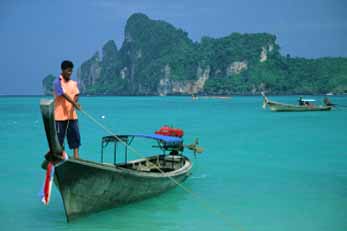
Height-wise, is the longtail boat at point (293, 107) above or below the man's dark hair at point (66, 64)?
below

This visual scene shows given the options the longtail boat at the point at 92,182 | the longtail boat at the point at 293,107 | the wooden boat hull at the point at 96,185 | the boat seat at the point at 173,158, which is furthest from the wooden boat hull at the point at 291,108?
the wooden boat hull at the point at 96,185

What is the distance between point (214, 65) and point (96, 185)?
14806 cm

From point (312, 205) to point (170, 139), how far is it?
3120 millimetres

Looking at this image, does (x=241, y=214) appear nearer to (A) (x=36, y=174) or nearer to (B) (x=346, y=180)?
(B) (x=346, y=180)

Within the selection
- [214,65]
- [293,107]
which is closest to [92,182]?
[293,107]

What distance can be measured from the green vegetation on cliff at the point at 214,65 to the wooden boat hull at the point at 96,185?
138211 mm

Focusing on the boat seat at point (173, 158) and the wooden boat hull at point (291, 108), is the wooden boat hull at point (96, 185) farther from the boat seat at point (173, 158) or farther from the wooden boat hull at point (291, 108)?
the wooden boat hull at point (291, 108)

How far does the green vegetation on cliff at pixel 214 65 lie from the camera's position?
147 m

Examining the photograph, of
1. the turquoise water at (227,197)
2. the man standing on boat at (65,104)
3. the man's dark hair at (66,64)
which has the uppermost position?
the man's dark hair at (66,64)

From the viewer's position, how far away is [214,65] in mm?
154375

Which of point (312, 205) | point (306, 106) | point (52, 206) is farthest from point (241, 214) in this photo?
point (306, 106)

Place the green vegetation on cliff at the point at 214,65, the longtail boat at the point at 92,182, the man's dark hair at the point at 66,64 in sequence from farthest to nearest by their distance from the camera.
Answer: the green vegetation on cliff at the point at 214,65, the man's dark hair at the point at 66,64, the longtail boat at the point at 92,182

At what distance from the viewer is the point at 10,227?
27.1 feet

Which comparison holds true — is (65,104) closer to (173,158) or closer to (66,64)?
(66,64)
